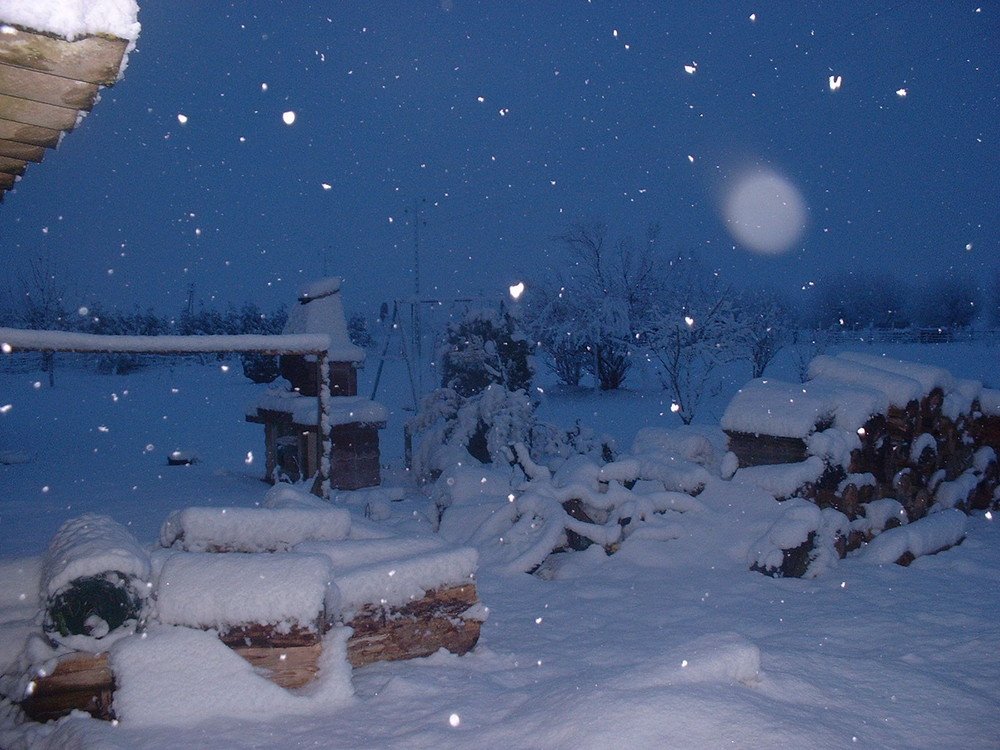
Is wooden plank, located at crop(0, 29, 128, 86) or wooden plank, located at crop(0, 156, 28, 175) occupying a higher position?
wooden plank, located at crop(0, 29, 128, 86)

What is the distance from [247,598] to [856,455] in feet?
18.7

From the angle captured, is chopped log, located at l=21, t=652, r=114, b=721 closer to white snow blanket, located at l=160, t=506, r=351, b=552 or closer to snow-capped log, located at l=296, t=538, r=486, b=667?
white snow blanket, located at l=160, t=506, r=351, b=552

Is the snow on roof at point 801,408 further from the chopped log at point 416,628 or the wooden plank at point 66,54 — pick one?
the wooden plank at point 66,54

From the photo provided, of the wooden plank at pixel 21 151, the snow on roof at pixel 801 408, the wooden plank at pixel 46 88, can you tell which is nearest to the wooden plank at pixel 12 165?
the wooden plank at pixel 21 151

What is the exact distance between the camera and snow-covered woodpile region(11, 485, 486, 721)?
3.06m

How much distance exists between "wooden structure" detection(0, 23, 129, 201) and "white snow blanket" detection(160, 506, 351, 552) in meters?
2.21

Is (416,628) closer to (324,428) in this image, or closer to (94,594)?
(94,594)

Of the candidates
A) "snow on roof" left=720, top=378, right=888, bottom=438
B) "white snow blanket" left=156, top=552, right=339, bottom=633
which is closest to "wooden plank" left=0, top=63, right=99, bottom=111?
"white snow blanket" left=156, top=552, right=339, bottom=633

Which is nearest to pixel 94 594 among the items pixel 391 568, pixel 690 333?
pixel 391 568

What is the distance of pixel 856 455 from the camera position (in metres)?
6.39

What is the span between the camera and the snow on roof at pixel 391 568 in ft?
12.5

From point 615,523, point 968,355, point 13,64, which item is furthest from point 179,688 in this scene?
point 968,355

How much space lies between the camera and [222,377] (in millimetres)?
31547

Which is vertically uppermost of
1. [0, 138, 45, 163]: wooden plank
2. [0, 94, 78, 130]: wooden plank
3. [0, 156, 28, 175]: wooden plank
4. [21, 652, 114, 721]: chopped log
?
[0, 94, 78, 130]: wooden plank
